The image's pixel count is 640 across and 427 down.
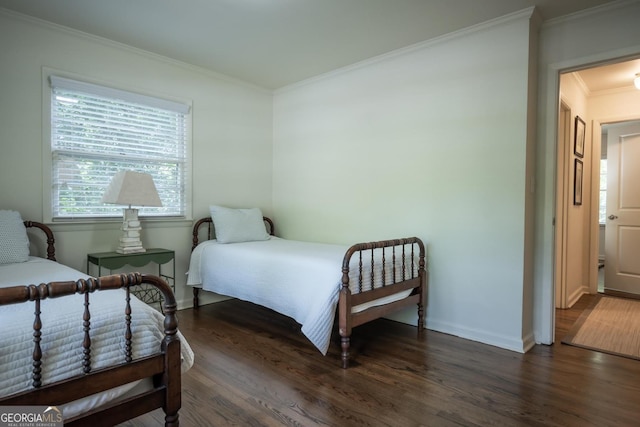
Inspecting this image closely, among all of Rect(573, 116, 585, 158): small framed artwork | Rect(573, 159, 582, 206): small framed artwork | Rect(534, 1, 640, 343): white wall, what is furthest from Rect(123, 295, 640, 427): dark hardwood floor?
Rect(573, 116, 585, 158): small framed artwork

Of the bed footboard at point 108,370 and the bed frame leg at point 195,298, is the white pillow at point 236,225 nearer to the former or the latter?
the bed frame leg at point 195,298

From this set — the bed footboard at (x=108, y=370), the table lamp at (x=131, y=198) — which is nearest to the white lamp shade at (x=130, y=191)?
the table lamp at (x=131, y=198)

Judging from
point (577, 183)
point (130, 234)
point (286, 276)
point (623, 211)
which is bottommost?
point (286, 276)

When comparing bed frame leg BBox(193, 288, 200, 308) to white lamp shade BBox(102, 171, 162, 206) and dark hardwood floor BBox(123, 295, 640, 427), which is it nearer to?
dark hardwood floor BBox(123, 295, 640, 427)

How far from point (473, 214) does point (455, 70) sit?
45.4 inches

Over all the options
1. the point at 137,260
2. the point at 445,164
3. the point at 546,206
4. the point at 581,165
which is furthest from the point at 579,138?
the point at 137,260

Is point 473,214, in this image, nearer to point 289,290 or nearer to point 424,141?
point 424,141

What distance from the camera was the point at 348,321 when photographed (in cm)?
240

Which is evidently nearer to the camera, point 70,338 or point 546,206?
point 70,338

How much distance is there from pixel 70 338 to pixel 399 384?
1.65 metres

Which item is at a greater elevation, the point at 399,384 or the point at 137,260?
the point at 137,260

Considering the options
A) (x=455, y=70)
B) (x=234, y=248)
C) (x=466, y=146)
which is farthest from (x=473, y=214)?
(x=234, y=248)

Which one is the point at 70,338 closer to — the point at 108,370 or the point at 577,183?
the point at 108,370

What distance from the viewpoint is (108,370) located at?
1.33 metres
